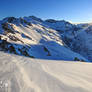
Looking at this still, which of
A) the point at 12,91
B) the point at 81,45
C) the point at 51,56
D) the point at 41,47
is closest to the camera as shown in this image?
the point at 12,91

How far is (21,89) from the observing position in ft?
6.82

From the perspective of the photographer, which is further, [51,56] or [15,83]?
[51,56]

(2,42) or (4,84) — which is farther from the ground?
(2,42)

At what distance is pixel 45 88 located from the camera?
7.28ft

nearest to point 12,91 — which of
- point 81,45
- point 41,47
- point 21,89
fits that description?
point 21,89

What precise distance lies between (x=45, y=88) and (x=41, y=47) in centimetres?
2086

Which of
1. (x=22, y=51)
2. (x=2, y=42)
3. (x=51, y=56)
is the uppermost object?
Result: (x=2, y=42)

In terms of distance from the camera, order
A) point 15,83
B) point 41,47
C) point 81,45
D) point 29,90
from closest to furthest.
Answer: point 29,90
point 15,83
point 41,47
point 81,45

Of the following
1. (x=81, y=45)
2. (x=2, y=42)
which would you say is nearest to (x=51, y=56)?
(x=2, y=42)

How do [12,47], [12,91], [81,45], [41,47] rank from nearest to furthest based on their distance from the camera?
[12,91] < [12,47] < [41,47] < [81,45]

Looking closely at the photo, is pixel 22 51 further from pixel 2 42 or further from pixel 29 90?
pixel 29 90

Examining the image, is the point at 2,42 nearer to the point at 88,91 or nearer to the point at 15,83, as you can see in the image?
the point at 15,83

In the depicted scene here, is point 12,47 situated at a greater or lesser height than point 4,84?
greater

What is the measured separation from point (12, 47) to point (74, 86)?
16.2 metres
